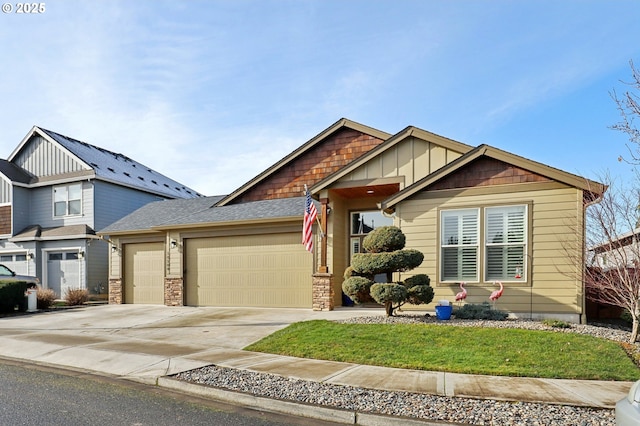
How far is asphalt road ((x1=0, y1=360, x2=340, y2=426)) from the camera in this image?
5.03 meters

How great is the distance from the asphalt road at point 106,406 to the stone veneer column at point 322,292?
7.17m

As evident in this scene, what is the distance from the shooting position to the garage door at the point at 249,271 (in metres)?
14.4

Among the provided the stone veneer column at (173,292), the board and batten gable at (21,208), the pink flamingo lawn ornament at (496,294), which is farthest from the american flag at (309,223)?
the board and batten gable at (21,208)

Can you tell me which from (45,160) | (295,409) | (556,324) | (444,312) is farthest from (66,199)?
(556,324)

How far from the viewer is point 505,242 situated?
1103 centimetres

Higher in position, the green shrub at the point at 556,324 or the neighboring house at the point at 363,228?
the neighboring house at the point at 363,228

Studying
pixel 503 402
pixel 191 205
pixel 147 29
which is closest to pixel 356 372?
pixel 503 402

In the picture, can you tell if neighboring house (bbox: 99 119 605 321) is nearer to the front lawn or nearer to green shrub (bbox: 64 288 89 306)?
green shrub (bbox: 64 288 89 306)

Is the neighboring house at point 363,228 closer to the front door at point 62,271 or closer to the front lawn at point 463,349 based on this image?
the front lawn at point 463,349

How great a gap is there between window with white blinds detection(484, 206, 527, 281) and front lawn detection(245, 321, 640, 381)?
7.84 ft

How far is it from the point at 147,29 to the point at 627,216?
39.3 feet

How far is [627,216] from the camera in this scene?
940cm

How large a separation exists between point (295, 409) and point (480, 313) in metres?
6.60

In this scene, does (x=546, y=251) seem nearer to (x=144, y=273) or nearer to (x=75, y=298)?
(x=144, y=273)
